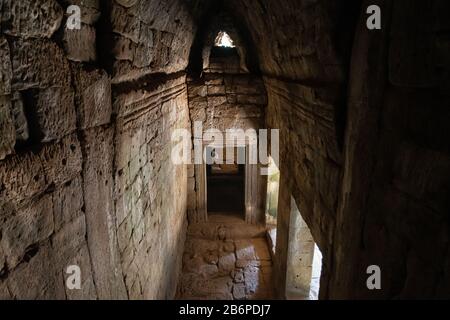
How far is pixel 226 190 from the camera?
9.64 meters

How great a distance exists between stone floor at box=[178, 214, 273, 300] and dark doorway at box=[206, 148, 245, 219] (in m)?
0.44

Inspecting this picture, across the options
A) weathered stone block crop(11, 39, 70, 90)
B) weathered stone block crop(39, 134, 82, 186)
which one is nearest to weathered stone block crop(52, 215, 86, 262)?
weathered stone block crop(39, 134, 82, 186)

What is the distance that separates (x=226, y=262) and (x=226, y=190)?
3464mm

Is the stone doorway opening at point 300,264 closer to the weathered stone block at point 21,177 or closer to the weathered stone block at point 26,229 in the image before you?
the weathered stone block at point 26,229

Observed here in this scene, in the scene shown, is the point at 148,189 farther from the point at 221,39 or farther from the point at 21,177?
the point at 221,39

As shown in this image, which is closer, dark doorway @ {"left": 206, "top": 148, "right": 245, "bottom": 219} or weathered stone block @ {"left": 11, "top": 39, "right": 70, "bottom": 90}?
weathered stone block @ {"left": 11, "top": 39, "right": 70, "bottom": 90}

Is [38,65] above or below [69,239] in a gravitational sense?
above

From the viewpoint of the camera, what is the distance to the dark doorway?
27.5 ft

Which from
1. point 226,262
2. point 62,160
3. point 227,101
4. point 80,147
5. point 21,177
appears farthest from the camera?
point 227,101

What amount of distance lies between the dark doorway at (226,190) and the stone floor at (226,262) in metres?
0.44

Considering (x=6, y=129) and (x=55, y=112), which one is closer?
(x=6, y=129)

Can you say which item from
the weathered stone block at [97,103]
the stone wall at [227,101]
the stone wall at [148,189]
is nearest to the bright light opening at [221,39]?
the stone wall at [227,101]

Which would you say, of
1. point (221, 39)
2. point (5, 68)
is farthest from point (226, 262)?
point (5, 68)

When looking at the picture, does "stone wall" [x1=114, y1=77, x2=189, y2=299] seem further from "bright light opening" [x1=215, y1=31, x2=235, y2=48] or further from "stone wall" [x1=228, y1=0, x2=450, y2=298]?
"bright light opening" [x1=215, y1=31, x2=235, y2=48]
